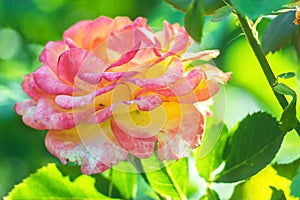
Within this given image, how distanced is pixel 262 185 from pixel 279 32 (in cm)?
17

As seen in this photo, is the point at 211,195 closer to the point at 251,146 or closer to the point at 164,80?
the point at 251,146

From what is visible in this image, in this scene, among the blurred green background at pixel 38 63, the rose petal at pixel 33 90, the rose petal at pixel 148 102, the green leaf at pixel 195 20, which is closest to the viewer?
the green leaf at pixel 195 20

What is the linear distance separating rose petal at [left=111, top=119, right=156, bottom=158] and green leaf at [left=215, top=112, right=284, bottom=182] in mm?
131

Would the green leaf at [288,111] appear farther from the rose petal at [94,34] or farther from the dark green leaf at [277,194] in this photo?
the rose petal at [94,34]

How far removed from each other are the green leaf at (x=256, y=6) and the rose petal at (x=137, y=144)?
0.16 metres

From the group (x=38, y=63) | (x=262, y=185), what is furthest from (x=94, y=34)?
(x=38, y=63)

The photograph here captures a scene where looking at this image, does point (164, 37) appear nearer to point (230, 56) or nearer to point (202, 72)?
point (202, 72)

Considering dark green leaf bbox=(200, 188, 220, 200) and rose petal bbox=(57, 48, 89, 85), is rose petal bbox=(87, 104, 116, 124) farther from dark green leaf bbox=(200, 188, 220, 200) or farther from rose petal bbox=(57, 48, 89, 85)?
dark green leaf bbox=(200, 188, 220, 200)

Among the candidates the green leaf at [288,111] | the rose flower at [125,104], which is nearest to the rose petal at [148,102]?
the rose flower at [125,104]

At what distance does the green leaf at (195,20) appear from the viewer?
1.75 feet

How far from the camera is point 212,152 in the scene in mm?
788

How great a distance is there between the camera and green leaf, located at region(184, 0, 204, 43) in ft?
1.75

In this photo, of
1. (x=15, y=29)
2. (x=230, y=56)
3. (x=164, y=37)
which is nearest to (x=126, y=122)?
(x=164, y=37)

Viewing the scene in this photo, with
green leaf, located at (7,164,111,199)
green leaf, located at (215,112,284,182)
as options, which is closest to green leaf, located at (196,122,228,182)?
green leaf, located at (215,112,284,182)
